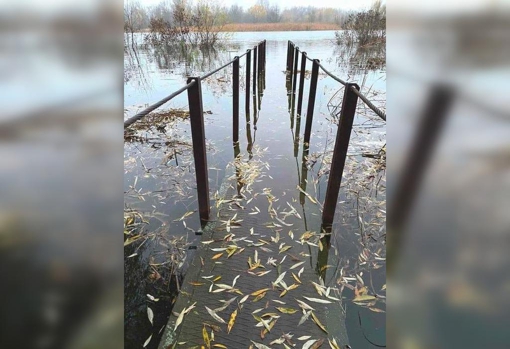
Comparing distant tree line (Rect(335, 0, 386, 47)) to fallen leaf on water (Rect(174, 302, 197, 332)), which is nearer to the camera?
fallen leaf on water (Rect(174, 302, 197, 332))

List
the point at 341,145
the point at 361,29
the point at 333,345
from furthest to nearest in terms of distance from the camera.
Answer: the point at 361,29, the point at 341,145, the point at 333,345

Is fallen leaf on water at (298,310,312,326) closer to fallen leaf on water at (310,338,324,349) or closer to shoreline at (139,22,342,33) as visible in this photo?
fallen leaf on water at (310,338,324,349)

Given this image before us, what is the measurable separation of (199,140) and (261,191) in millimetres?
1124

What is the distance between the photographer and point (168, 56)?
→ 14672mm

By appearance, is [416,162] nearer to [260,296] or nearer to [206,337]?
[206,337]

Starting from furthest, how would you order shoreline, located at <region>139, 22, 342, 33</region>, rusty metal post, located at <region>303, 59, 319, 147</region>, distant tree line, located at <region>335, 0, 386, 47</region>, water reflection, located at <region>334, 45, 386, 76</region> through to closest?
1. shoreline, located at <region>139, 22, 342, 33</region>
2. distant tree line, located at <region>335, 0, 386, 47</region>
3. water reflection, located at <region>334, 45, 386, 76</region>
4. rusty metal post, located at <region>303, 59, 319, 147</region>

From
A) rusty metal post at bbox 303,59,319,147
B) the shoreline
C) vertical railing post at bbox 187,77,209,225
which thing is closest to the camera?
vertical railing post at bbox 187,77,209,225

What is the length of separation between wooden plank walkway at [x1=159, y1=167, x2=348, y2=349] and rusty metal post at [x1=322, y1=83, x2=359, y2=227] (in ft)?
0.90

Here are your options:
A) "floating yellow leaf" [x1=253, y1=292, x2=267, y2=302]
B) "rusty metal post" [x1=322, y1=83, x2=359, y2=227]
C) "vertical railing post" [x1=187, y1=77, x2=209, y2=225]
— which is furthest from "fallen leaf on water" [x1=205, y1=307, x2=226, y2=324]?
"rusty metal post" [x1=322, y1=83, x2=359, y2=227]

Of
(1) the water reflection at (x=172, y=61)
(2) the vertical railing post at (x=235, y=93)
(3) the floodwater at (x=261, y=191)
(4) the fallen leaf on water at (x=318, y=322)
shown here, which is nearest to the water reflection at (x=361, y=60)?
(3) the floodwater at (x=261, y=191)

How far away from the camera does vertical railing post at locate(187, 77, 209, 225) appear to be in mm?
2504

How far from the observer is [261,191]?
3533mm

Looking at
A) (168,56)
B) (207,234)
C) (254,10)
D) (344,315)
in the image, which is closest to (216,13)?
(168,56)

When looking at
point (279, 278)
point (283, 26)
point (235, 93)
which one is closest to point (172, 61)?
point (235, 93)
